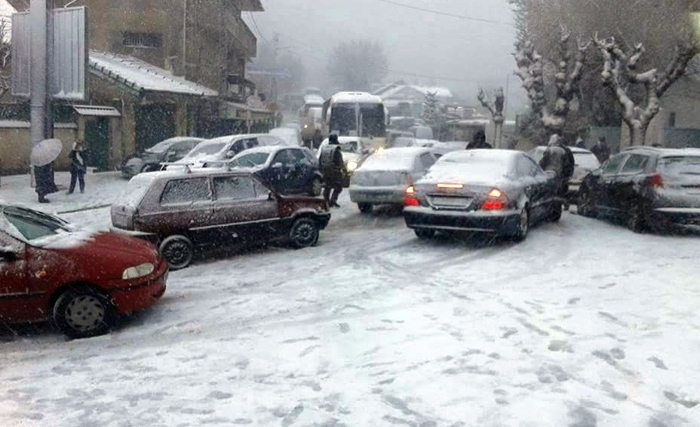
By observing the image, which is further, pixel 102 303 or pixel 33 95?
pixel 33 95

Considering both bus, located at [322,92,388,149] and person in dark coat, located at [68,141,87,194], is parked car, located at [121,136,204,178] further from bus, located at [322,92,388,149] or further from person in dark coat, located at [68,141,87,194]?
bus, located at [322,92,388,149]

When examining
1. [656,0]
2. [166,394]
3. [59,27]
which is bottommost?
[166,394]

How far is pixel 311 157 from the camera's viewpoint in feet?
53.8

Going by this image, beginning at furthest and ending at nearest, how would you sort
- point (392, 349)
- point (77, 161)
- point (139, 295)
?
point (77, 161), point (139, 295), point (392, 349)

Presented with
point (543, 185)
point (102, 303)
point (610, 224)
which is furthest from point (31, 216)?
point (610, 224)

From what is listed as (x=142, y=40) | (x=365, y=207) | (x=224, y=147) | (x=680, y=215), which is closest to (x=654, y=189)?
(x=680, y=215)

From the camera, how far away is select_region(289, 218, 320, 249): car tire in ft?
37.5

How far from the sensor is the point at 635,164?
1269cm

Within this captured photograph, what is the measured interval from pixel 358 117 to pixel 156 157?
902 centimetres

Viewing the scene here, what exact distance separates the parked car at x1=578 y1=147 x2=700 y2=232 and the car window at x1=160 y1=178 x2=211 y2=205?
7247 mm

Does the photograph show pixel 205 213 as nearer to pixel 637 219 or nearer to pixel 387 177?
pixel 387 177

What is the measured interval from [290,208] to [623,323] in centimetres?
587

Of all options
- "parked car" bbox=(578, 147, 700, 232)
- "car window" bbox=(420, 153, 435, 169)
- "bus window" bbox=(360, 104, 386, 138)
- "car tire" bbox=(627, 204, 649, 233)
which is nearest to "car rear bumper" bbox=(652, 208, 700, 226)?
"parked car" bbox=(578, 147, 700, 232)

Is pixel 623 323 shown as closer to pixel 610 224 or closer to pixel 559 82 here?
pixel 610 224
